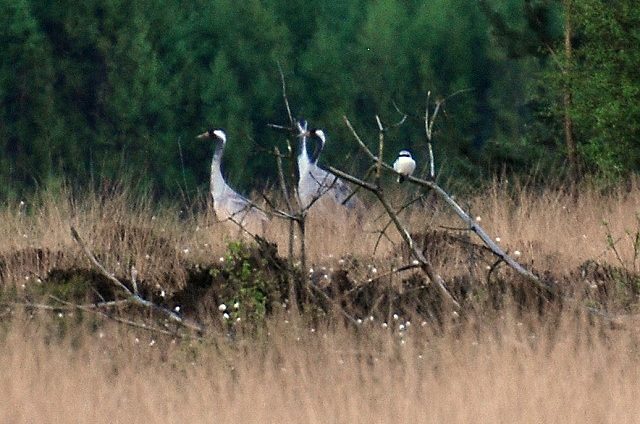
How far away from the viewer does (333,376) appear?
22.1 ft

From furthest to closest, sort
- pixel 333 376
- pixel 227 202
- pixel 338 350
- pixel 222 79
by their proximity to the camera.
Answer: pixel 222 79 → pixel 227 202 → pixel 338 350 → pixel 333 376

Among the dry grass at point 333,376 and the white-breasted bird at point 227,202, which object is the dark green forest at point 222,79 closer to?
the white-breasted bird at point 227,202

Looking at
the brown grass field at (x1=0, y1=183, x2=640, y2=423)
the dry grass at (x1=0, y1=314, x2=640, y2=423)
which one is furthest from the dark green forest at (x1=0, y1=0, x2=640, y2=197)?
the dry grass at (x1=0, y1=314, x2=640, y2=423)

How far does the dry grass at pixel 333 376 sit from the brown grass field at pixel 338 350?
0.01 m

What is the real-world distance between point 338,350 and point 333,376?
15.9 inches

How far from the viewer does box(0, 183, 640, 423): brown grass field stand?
609cm

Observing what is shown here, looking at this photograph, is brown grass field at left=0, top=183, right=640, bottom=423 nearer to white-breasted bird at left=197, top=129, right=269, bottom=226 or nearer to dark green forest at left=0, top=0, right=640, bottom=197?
white-breasted bird at left=197, top=129, right=269, bottom=226

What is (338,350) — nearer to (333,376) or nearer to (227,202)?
→ (333,376)

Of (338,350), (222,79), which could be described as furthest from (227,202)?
(222,79)

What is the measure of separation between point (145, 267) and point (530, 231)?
291 cm

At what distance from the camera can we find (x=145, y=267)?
9.61m

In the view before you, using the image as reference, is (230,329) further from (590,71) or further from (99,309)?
(590,71)

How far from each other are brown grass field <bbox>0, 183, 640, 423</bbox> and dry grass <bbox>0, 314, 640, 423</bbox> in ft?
0.04

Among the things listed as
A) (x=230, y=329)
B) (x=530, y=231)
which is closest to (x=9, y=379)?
(x=230, y=329)
